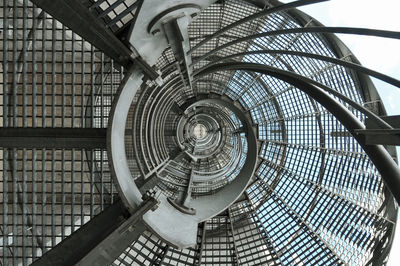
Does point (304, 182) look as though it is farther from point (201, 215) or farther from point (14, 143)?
point (14, 143)

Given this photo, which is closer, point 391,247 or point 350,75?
point 391,247

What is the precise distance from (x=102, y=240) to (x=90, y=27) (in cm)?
412

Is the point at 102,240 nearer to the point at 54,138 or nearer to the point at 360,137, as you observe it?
the point at 54,138

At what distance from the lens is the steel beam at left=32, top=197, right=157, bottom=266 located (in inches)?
252

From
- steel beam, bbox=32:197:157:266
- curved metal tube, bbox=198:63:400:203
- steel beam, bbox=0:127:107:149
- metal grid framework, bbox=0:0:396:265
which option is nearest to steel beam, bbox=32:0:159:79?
steel beam, bbox=0:127:107:149

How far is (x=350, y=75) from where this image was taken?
1809cm

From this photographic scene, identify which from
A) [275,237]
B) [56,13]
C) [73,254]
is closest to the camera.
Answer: [56,13]

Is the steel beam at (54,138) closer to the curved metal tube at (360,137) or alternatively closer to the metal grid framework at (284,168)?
the curved metal tube at (360,137)

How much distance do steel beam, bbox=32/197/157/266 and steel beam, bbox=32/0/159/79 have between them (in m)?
2.88

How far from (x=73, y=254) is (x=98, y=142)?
2.77 meters

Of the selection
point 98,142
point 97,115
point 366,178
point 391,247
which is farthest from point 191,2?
point 366,178

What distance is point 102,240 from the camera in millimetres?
6461

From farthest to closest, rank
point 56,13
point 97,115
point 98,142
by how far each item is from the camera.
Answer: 1. point 97,115
2. point 98,142
3. point 56,13

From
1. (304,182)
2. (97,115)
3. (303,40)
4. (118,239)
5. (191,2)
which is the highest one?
(303,40)
